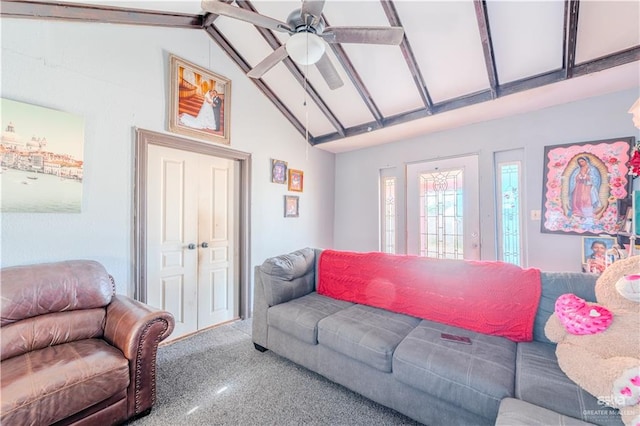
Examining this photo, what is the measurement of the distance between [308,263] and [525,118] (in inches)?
123

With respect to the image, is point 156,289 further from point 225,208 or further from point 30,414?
point 30,414

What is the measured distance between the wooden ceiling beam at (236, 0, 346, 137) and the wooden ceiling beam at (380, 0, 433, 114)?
4.07 ft

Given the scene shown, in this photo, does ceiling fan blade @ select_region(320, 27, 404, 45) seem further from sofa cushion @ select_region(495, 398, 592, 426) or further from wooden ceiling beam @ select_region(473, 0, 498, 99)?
sofa cushion @ select_region(495, 398, 592, 426)

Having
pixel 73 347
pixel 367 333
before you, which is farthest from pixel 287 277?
pixel 73 347

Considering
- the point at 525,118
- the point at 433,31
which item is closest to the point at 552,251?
the point at 525,118

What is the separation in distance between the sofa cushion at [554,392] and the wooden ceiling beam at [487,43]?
8.30 ft

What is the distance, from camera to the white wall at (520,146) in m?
2.77

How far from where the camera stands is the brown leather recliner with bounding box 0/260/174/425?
1312mm

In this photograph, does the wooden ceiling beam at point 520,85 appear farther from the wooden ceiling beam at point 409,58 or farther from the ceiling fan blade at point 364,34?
the ceiling fan blade at point 364,34

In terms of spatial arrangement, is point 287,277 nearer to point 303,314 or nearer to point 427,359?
point 303,314

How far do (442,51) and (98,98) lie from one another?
3.27 metres

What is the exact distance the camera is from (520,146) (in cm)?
321

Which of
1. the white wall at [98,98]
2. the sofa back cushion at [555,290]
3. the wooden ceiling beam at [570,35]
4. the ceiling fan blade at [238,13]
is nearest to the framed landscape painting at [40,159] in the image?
the white wall at [98,98]

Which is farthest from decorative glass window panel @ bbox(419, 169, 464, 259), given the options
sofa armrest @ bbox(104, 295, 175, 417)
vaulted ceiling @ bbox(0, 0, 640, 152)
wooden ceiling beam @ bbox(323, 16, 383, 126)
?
sofa armrest @ bbox(104, 295, 175, 417)
